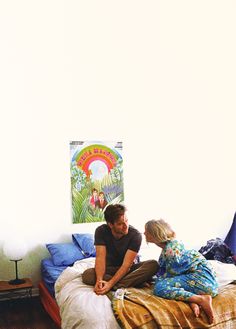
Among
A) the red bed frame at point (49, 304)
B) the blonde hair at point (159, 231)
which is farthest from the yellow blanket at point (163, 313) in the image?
the red bed frame at point (49, 304)

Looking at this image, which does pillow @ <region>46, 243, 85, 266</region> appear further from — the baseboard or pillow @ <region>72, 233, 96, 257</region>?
the baseboard

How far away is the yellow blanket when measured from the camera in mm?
1972

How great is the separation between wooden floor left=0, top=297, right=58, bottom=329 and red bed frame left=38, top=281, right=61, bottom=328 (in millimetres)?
68

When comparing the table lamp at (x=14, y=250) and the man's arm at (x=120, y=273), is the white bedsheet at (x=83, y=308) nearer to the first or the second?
the man's arm at (x=120, y=273)

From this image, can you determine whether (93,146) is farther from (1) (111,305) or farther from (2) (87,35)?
(1) (111,305)

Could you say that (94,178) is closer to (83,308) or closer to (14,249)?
(14,249)

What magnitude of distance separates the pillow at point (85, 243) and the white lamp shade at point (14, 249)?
0.59 m

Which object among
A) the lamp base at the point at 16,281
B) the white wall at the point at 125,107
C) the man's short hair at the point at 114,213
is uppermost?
the white wall at the point at 125,107

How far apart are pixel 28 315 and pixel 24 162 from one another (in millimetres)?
1528

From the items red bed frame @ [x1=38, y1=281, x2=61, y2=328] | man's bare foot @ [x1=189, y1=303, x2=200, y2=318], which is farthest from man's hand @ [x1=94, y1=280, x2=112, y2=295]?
red bed frame @ [x1=38, y1=281, x2=61, y2=328]

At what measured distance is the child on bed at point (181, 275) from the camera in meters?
2.12

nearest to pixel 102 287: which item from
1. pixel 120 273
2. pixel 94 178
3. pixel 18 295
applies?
pixel 120 273

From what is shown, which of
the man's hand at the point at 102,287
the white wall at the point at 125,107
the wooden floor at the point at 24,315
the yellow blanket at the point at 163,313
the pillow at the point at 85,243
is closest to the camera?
the yellow blanket at the point at 163,313

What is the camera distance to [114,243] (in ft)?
8.52
